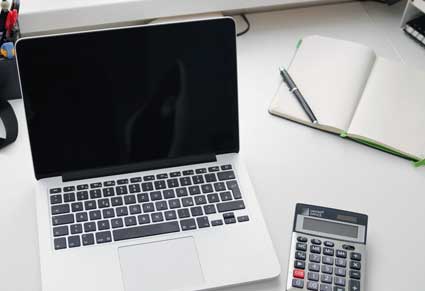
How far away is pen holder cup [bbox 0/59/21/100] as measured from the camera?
3.32 ft

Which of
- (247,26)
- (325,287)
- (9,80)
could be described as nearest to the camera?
(325,287)

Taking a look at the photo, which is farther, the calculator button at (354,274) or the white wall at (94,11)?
the white wall at (94,11)

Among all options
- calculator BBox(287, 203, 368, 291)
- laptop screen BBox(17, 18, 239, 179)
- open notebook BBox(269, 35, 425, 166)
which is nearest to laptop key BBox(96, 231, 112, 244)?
laptop screen BBox(17, 18, 239, 179)

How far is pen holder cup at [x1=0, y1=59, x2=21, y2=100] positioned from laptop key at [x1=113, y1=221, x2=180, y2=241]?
33cm

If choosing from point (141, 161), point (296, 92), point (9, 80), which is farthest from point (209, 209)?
point (9, 80)

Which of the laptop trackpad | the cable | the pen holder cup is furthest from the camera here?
the cable

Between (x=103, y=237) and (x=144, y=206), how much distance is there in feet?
0.23

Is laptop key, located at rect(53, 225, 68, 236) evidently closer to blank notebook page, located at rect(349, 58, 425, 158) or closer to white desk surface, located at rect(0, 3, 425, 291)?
white desk surface, located at rect(0, 3, 425, 291)

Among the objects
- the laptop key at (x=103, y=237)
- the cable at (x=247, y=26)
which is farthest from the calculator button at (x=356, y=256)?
the cable at (x=247, y=26)

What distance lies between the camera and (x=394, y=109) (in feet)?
3.40

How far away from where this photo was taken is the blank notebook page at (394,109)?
99cm

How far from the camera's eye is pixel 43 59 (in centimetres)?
85

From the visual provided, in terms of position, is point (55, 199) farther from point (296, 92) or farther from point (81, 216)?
point (296, 92)

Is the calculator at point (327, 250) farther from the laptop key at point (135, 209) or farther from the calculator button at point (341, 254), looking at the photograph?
the laptop key at point (135, 209)
